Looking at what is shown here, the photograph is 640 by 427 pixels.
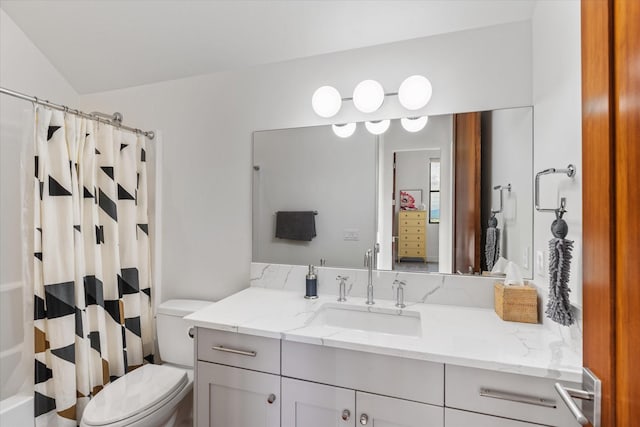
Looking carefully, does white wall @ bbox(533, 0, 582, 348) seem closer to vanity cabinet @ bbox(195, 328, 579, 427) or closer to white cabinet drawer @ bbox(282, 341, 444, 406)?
vanity cabinet @ bbox(195, 328, 579, 427)

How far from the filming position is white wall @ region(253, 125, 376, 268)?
1.82 meters

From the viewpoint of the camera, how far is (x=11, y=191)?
200 centimetres

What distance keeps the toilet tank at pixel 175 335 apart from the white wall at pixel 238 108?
23 centimetres

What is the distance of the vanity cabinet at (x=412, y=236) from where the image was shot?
171 centimetres

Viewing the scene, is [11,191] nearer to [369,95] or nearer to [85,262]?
[85,262]

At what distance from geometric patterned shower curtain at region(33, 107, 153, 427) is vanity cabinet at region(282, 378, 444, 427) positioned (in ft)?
3.86

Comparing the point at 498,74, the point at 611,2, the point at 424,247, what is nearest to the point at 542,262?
the point at 424,247

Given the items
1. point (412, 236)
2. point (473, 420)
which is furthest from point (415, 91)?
point (473, 420)

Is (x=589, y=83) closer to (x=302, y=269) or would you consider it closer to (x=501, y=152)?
(x=501, y=152)

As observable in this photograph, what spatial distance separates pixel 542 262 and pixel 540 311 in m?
0.21

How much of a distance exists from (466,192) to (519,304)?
0.57 metres

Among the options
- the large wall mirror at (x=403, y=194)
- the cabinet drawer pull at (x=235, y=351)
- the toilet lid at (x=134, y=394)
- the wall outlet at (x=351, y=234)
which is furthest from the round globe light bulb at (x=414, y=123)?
the toilet lid at (x=134, y=394)

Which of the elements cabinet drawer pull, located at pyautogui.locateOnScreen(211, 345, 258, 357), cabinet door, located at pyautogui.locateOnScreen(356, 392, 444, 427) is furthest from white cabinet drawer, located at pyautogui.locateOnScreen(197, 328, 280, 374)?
cabinet door, located at pyautogui.locateOnScreen(356, 392, 444, 427)

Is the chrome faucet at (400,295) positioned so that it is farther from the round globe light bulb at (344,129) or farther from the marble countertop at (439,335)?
the round globe light bulb at (344,129)
